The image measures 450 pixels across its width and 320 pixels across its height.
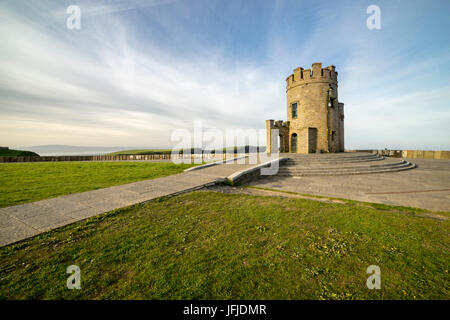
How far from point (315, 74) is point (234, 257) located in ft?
73.1

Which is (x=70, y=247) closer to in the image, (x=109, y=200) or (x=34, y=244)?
(x=34, y=244)

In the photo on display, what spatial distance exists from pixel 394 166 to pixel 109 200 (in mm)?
18908

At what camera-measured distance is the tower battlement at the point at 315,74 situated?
1867cm

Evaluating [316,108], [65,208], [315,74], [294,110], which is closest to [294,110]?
[294,110]

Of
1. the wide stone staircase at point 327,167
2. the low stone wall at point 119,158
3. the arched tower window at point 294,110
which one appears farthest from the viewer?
the arched tower window at point 294,110

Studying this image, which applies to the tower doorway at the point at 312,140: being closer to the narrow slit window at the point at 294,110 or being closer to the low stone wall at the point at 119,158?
the narrow slit window at the point at 294,110

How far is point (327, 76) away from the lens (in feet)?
61.4

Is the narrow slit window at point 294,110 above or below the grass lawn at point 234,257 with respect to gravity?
above

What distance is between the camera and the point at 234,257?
8.70 ft

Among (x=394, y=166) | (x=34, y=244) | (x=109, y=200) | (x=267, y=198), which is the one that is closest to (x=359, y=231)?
(x=267, y=198)

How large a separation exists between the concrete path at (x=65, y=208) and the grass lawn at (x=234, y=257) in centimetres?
42

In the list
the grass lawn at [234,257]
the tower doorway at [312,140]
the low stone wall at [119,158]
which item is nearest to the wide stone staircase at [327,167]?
the tower doorway at [312,140]

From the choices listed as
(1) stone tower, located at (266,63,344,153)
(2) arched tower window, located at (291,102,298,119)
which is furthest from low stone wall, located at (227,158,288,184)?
(2) arched tower window, located at (291,102,298,119)
